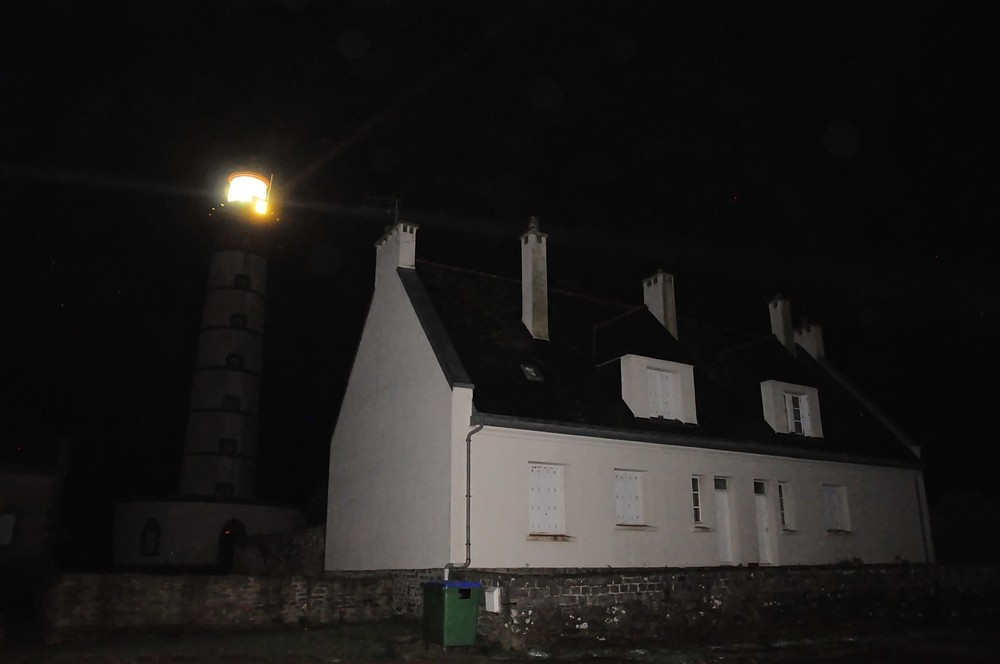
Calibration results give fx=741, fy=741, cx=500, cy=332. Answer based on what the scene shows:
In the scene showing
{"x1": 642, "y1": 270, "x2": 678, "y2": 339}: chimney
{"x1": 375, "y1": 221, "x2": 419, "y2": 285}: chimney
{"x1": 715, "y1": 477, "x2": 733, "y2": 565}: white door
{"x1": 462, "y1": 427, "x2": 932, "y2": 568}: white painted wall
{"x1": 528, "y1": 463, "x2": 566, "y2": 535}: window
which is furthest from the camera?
{"x1": 642, "y1": 270, "x2": 678, "y2": 339}: chimney

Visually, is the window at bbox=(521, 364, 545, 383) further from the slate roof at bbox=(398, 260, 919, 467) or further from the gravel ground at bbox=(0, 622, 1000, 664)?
the gravel ground at bbox=(0, 622, 1000, 664)

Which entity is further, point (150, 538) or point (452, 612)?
point (150, 538)

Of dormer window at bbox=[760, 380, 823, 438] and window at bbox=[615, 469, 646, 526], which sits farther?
dormer window at bbox=[760, 380, 823, 438]

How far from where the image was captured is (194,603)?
14.1 m

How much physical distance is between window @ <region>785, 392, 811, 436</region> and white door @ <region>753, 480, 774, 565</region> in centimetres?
271

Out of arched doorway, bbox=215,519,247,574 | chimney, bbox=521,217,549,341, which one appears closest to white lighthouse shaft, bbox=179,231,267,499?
arched doorway, bbox=215,519,247,574

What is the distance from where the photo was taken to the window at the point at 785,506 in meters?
20.3

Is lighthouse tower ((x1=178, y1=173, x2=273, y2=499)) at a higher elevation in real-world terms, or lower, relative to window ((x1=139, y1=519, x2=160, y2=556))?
higher

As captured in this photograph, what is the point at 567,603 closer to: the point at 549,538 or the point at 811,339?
the point at 549,538

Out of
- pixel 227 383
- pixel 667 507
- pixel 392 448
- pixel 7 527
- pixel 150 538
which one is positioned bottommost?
pixel 150 538

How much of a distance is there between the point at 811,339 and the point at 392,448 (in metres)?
17.4

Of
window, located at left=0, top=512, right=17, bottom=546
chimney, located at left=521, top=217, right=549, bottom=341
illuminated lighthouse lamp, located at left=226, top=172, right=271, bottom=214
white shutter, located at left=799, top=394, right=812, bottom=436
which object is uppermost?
chimney, located at left=521, top=217, right=549, bottom=341

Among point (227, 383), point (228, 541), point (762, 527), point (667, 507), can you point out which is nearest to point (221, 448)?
point (227, 383)

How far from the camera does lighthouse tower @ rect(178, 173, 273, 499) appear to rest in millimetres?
34250
